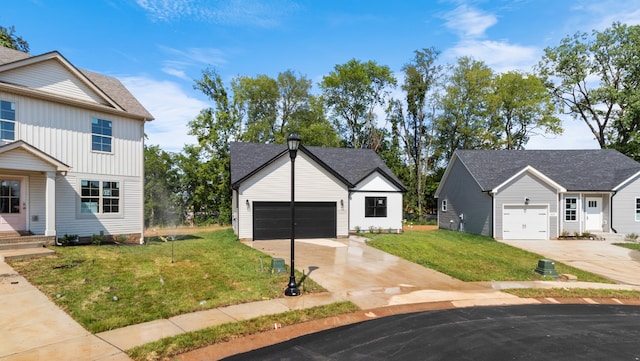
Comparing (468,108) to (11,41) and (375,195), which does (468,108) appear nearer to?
(375,195)

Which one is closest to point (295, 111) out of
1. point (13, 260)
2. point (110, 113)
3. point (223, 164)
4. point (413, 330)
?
point (223, 164)

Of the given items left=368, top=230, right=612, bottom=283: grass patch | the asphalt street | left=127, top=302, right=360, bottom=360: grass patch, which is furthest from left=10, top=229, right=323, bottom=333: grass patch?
left=368, top=230, right=612, bottom=283: grass patch

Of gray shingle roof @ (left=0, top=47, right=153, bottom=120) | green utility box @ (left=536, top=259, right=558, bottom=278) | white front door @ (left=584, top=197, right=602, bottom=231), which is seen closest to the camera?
green utility box @ (left=536, top=259, right=558, bottom=278)

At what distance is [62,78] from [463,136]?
4320 centimetres

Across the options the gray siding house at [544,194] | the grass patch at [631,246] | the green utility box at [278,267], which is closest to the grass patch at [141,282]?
the green utility box at [278,267]

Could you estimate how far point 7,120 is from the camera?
44.8ft

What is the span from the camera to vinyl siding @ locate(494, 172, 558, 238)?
76.9 feet

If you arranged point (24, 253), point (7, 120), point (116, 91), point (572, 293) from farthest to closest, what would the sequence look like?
point (116, 91) → point (7, 120) → point (24, 253) → point (572, 293)

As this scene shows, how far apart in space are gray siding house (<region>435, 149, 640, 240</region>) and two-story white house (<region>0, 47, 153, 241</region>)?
22148 mm

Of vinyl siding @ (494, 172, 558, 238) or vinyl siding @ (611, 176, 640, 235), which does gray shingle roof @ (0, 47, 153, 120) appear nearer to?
vinyl siding @ (494, 172, 558, 238)

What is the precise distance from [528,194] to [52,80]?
27.8 meters

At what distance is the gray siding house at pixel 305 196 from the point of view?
20.1 metres

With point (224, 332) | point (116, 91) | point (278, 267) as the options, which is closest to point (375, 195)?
point (278, 267)

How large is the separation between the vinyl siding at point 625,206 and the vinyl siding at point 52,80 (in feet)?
109
